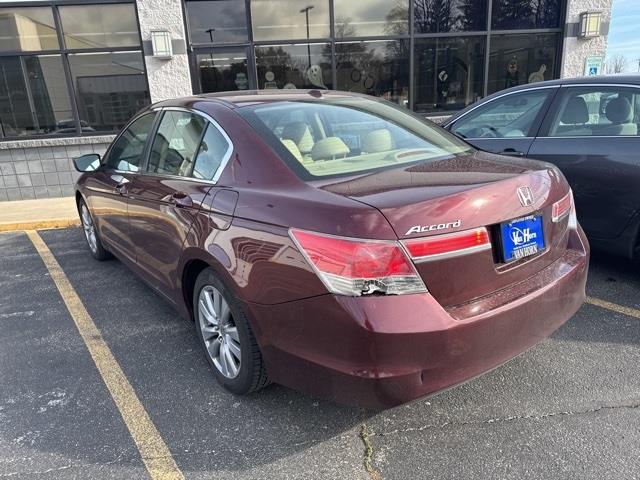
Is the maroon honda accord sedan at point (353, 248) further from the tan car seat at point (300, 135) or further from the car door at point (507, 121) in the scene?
the car door at point (507, 121)

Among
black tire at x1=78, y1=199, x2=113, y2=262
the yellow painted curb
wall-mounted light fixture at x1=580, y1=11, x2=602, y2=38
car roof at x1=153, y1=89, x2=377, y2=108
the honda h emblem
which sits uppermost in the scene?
wall-mounted light fixture at x1=580, y1=11, x2=602, y2=38

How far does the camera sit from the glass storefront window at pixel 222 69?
8.92 meters

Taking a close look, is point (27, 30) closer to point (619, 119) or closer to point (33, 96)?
point (33, 96)

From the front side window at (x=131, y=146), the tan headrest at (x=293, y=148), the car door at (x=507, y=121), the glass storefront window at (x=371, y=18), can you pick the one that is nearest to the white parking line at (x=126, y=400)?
the front side window at (x=131, y=146)

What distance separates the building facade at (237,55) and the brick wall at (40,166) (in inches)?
0.7

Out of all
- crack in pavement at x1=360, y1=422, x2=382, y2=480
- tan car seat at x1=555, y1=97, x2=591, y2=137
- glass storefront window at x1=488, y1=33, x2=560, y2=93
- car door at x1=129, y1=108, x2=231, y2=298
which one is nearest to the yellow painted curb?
car door at x1=129, y1=108, x2=231, y2=298

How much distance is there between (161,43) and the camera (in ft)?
27.5

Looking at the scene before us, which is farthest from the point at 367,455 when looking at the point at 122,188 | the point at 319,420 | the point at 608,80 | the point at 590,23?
the point at 590,23

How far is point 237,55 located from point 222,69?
1.20 ft

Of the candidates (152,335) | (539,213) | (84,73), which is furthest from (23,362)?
(84,73)

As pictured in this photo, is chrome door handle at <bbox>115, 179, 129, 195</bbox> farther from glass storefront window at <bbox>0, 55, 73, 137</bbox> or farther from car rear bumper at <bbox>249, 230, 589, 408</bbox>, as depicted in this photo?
glass storefront window at <bbox>0, 55, 73, 137</bbox>

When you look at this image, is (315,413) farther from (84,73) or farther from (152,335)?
(84,73)

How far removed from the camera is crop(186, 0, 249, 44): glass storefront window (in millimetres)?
8734

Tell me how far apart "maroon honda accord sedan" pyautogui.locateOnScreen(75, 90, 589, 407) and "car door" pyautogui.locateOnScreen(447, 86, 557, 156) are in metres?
1.45
